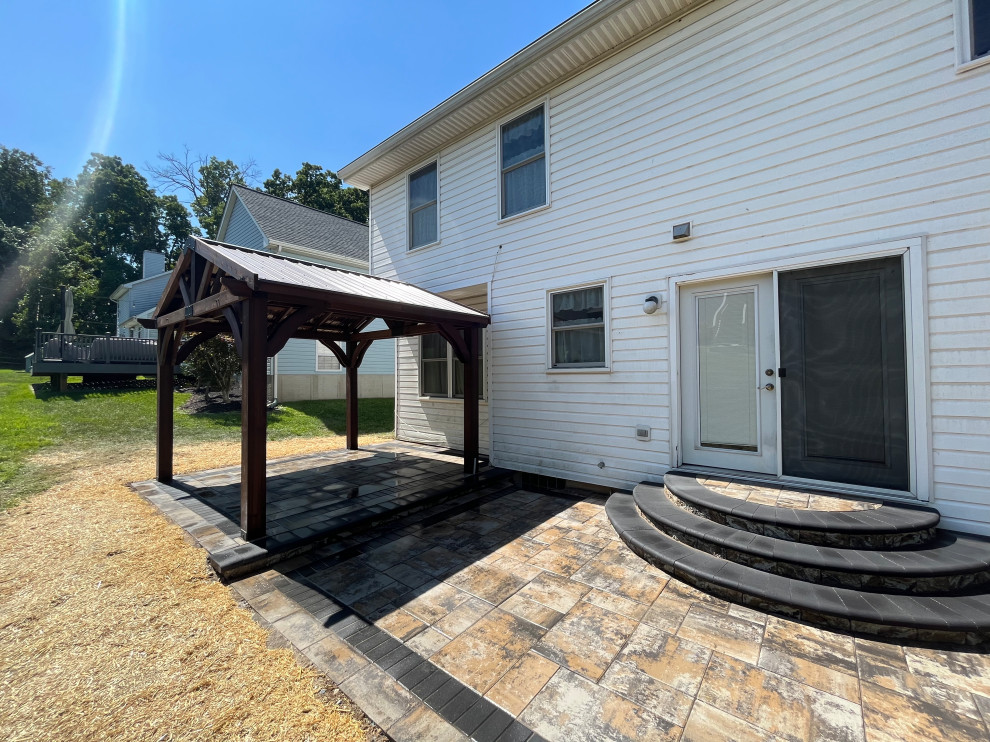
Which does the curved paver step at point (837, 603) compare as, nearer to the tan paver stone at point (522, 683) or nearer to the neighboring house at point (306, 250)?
the tan paver stone at point (522, 683)

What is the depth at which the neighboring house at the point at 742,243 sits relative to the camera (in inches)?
126

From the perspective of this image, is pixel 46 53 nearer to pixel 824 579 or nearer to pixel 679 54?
pixel 679 54

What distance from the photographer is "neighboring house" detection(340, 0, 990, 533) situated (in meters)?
3.21

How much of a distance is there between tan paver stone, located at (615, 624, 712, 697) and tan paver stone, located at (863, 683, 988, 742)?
2.14 ft

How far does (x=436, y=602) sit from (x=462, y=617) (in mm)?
264

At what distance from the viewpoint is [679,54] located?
4.47m

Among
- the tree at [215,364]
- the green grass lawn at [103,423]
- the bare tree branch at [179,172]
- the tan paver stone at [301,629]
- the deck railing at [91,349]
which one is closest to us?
the tan paver stone at [301,629]

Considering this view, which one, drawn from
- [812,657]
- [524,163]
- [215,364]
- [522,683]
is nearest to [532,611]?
[522,683]

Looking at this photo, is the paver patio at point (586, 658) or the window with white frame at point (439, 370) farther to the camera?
the window with white frame at point (439, 370)

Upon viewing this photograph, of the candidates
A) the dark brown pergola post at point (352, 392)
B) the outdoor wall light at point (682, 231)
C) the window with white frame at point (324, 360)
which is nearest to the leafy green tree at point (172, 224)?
the window with white frame at point (324, 360)

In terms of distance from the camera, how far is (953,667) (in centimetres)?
206

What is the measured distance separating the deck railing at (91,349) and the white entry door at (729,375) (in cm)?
1589

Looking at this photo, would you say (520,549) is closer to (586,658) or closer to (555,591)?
(555,591)

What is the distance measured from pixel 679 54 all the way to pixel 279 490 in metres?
6.91
